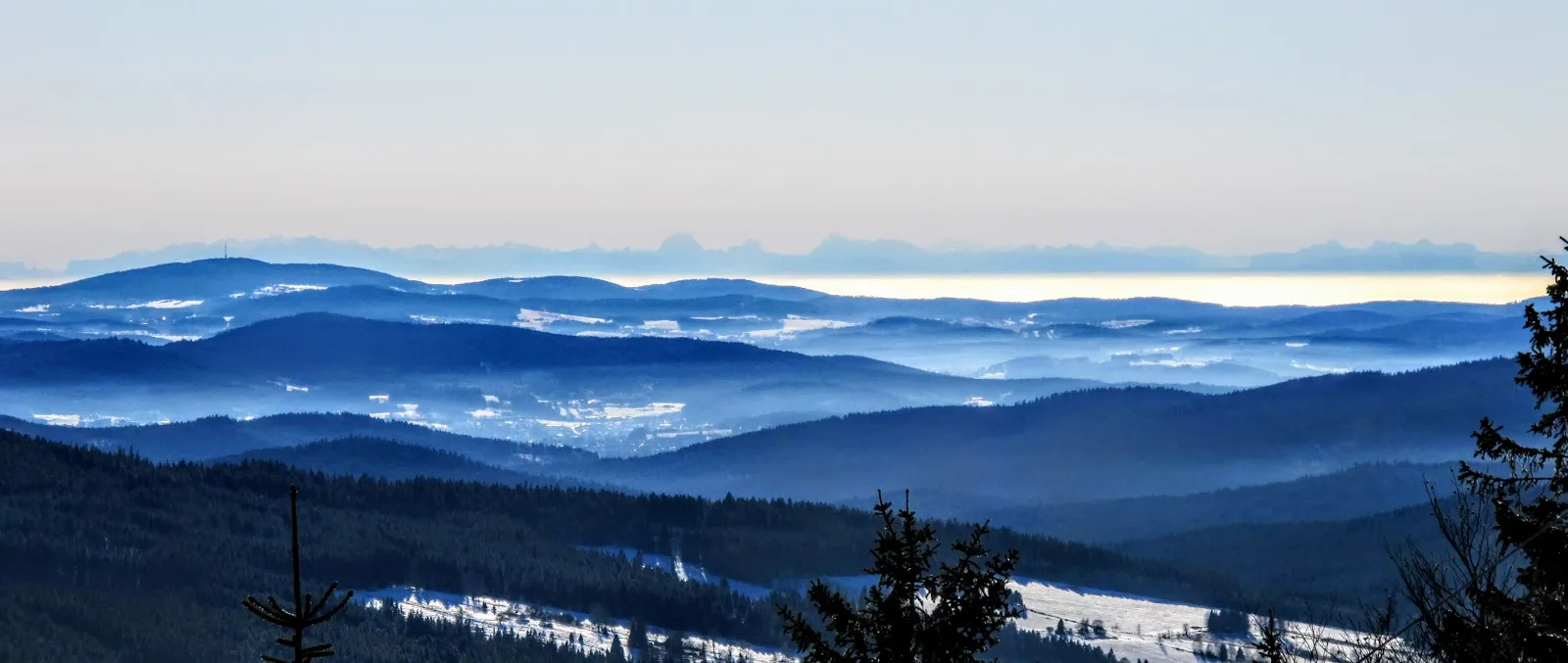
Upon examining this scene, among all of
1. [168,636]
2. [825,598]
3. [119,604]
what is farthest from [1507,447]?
[119,604]

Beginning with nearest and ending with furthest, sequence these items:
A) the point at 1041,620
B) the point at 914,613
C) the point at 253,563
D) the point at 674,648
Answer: the point at 914,613 < the point at 674,648 < the point at 1041,620 < the point at 253,563

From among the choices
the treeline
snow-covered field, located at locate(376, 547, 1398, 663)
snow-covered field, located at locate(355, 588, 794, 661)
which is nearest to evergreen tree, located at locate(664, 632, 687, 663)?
snow-covered field, located at locate(355, 588, 794, 661)

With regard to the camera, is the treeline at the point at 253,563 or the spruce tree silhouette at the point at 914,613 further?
the treeline at the point at 253,563

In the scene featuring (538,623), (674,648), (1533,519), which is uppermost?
(1533,519)

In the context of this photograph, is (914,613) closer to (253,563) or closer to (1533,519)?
(1533,519)

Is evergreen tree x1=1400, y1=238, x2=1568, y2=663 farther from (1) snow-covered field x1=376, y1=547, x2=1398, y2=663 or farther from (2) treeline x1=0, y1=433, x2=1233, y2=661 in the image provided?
(1) snow-covered field x1=376, y1=547, x2=1398, y2=663

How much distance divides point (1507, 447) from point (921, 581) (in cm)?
548

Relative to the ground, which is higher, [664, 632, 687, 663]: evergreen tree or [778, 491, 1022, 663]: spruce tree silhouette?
[778, 491, 1022, 663]: spruce tree silhouette

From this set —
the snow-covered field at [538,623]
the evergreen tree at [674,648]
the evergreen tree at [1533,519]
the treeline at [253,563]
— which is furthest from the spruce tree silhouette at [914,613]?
the evergreen tree at [674,648]

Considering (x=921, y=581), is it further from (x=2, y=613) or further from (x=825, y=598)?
(x=2, y=613)

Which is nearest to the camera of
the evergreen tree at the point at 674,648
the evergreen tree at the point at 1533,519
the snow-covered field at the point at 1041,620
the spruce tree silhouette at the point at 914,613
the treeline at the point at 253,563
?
the evergreen tree at the point at 1533,519

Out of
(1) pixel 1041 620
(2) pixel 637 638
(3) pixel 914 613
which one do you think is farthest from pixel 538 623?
(3) pixel 914 613

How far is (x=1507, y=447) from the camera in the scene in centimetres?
1364

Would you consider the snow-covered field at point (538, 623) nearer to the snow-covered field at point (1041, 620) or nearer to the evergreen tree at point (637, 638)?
the snow-covered field at point (1041, 620)
